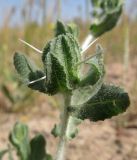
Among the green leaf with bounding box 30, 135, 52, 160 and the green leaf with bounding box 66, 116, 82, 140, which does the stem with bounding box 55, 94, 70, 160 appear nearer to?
the green leaf with bounding box 66, 116, 82, 140

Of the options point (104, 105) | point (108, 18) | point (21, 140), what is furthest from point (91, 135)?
point (104, 105)

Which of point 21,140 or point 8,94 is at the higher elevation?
point 21,140

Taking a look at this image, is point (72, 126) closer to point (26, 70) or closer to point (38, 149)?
point (26, 70)

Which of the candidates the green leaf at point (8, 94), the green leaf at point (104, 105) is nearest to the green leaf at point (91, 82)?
the green leaf at point (104, 105)

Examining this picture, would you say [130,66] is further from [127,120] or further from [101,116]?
[101,116]

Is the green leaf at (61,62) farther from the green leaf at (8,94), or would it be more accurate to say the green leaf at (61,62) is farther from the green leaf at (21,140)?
the green leaf at (8,94)
